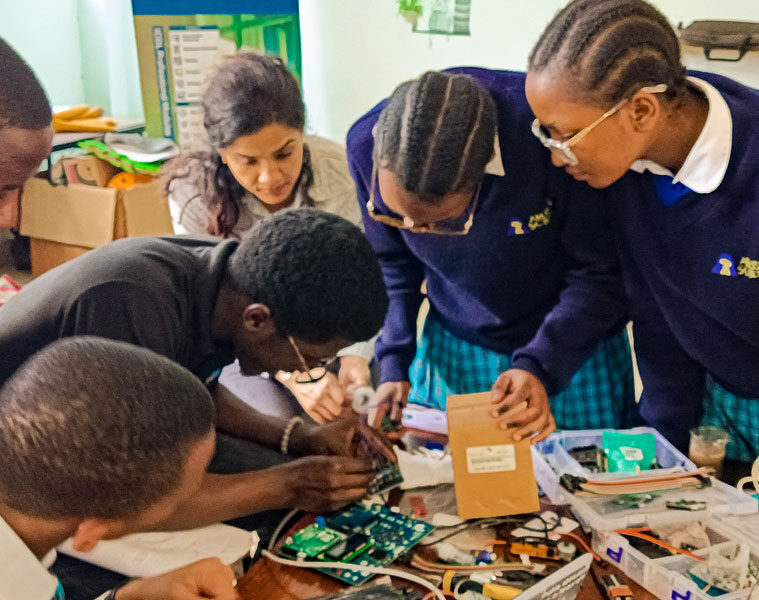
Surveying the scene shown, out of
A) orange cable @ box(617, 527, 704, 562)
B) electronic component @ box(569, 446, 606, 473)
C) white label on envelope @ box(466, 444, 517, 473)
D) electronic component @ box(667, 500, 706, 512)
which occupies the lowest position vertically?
orange cable @ box(617, 527, 704, 562)

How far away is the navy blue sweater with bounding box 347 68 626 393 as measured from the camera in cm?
154

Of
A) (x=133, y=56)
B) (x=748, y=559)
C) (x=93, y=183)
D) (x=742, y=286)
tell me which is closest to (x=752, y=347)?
(x=742, y=286)

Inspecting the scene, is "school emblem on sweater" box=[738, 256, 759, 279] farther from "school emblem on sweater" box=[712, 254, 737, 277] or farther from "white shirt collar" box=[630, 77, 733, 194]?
"white shirt collar" box=[630, 77, 733, 194]

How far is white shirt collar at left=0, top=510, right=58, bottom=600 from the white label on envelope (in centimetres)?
70

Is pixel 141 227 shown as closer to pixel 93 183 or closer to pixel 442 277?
pixel 93 183

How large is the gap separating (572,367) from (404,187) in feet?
1.97

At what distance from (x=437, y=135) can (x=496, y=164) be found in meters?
0.25

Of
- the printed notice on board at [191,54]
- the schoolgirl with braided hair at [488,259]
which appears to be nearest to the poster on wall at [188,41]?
the printed notice on board at [191,54]

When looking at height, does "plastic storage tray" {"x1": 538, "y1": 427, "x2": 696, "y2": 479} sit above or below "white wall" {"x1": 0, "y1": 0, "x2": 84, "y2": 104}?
below

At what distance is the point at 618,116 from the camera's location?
129cm

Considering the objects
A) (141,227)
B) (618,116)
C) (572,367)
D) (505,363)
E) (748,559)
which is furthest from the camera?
(141,227)

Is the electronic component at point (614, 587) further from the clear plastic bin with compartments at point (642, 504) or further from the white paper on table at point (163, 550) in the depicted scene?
the white paper on table at point (163, 550)

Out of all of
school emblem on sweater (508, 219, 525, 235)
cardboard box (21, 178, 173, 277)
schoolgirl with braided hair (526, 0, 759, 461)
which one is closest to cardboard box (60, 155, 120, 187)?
cardboard box (21, 178, 173, 277)

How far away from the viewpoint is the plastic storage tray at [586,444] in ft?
4.51
